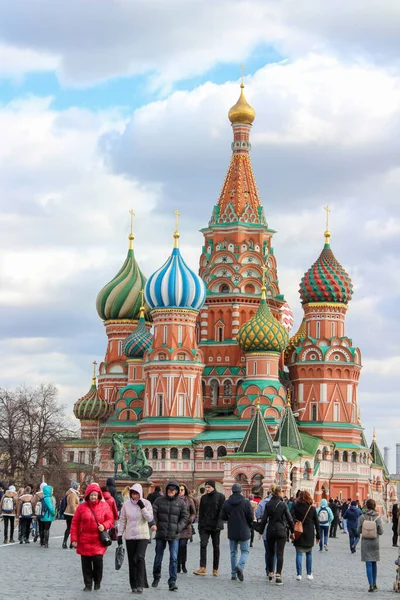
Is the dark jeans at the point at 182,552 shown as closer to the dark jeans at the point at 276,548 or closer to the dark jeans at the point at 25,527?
the dark jeans at the point at 276,548

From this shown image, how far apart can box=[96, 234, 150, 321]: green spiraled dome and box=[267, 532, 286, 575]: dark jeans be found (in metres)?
58.7

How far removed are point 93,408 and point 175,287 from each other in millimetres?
13584

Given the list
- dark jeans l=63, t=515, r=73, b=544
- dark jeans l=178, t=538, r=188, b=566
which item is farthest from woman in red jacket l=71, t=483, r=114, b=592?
dark jeans l=63, t=515, r=73, b=544

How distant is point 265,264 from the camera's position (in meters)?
73.9

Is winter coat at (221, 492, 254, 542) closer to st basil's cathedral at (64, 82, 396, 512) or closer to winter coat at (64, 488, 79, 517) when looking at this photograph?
winter coat at (64, 488, 79, 517)

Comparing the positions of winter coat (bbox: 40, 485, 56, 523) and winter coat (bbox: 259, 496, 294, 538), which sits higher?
winter coat (bbox: 40, 485, 56, 523)

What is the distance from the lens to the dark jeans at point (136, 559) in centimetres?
1585

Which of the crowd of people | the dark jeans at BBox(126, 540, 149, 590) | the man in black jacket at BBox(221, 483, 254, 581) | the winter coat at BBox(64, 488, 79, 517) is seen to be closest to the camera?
the crowd of people

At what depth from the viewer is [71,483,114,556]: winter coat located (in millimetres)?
15031

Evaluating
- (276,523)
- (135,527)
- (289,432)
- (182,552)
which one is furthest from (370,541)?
(289,432)

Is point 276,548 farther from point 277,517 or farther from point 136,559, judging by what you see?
point 136,559

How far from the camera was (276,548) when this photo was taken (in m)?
19.0

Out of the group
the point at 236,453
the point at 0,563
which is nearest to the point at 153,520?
the point at 0,563

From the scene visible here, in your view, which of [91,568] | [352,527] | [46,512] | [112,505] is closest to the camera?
[91,568]
